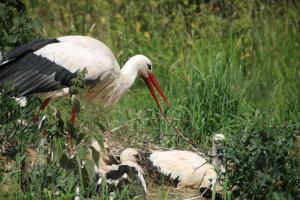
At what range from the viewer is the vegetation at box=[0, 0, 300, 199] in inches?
183

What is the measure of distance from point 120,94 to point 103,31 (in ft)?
8.17

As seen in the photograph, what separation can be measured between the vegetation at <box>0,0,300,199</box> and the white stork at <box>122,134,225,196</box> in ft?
0.70

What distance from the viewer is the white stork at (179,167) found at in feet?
18.0

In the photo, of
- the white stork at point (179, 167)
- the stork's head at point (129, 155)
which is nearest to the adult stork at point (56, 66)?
the stork's head at point (129, 155)

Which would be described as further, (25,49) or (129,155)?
(25,49)

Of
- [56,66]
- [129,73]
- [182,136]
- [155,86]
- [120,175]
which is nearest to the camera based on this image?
[120,175]

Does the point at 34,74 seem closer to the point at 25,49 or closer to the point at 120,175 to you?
the point at 25,49

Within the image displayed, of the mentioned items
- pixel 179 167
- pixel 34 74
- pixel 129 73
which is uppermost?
pixel 34 74

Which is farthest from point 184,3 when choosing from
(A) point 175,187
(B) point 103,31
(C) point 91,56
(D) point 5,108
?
(D) point 5,108

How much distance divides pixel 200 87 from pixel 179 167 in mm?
1379

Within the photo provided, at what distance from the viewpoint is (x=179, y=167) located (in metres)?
5.55

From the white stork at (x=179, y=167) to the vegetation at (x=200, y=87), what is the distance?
0.21 metres

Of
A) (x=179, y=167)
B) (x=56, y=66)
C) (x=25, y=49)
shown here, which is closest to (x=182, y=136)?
(x=179, y=167)

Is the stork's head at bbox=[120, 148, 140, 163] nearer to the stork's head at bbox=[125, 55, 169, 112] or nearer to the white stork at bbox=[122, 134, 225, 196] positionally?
the white stork at bbox=[122, 134, 225, 196]
